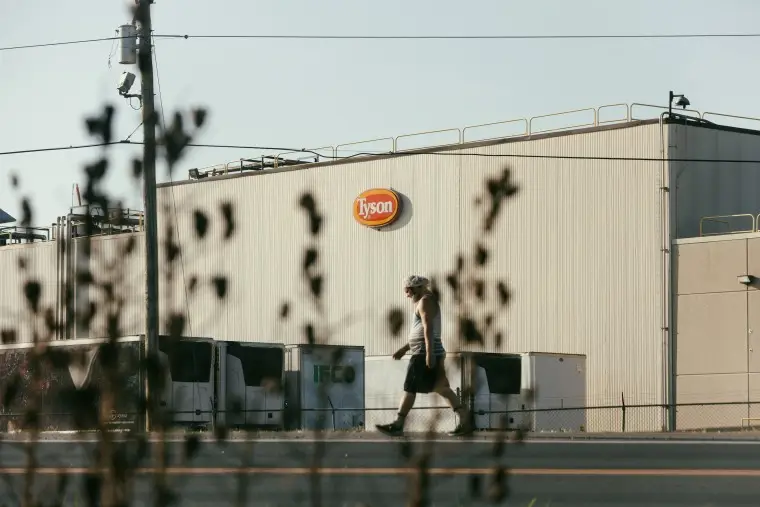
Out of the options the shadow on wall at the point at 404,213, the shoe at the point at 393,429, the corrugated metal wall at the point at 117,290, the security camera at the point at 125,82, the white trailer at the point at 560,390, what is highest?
the security camera at the point at 125,82

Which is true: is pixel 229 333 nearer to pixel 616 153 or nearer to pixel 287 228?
pixel 287 228

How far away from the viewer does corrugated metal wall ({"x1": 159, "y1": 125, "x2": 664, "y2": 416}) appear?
39.0 m

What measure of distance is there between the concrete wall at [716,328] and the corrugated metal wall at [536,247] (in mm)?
659

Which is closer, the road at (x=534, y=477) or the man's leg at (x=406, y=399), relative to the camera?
the road at (x=534, y=477)

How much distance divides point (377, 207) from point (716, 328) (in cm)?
1159

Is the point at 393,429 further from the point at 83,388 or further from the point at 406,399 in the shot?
the point at 83,388

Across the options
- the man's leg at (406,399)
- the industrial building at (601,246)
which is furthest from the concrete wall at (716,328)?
the man's leg at (406,399)

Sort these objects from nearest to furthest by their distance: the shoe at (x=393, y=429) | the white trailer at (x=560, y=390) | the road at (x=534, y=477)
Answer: the road at (x=534, y=477)
the shoe at (x=393, y=429)
the white trailer at (x=560, y=390)

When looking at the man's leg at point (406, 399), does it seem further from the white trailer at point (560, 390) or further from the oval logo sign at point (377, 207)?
the oval logo sign at point (377, 207)

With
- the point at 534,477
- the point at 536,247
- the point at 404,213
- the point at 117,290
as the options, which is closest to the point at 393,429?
the point at 534,477

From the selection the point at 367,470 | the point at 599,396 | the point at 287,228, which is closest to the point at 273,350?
the point at 599,396

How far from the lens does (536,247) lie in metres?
41.3

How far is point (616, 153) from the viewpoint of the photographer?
3984 centimetres

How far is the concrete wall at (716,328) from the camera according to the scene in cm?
3678
